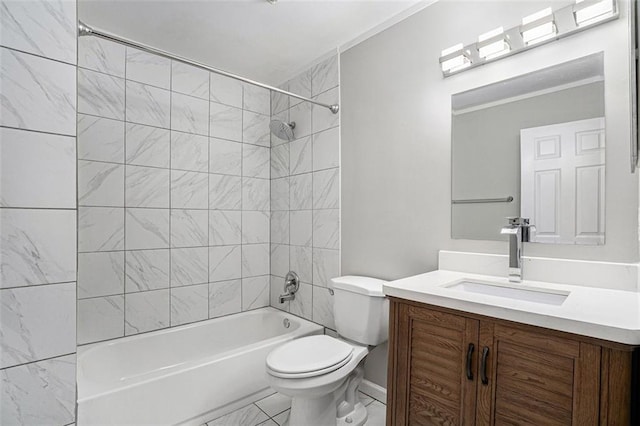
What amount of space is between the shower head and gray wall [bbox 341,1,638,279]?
1.67ft

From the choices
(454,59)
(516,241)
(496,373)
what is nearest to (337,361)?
(496,373)

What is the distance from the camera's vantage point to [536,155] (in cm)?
146

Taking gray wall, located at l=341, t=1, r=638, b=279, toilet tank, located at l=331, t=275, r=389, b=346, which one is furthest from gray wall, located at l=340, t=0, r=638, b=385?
toilet tank, located at l=331, t=275, r=389, b=346

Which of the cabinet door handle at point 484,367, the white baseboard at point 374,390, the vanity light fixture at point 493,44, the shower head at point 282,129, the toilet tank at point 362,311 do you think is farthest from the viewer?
the shower head at point 282,129

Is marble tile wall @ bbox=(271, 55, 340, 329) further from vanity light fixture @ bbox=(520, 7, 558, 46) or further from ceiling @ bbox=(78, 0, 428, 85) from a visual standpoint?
vanity light fixture @ bbox=(520, 7, 558, 46)

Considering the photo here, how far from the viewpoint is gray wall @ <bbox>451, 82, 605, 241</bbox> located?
4.62 ft

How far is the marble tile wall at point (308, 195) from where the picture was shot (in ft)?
7.84

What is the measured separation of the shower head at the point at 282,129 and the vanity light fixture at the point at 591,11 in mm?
1801

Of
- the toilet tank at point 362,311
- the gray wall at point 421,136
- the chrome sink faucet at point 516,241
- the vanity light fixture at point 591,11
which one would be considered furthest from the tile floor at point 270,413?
the vanity light fixture at point 591,11

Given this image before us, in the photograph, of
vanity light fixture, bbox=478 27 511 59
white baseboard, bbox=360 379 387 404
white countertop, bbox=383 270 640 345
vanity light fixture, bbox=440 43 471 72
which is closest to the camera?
white countertop, bbox=383 270 640 345

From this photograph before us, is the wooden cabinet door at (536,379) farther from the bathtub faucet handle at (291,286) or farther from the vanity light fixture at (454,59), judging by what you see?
the bathtub faucet handle at (291,286)

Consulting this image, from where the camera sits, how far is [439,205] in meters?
1.78

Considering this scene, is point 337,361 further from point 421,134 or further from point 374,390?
point 421,134

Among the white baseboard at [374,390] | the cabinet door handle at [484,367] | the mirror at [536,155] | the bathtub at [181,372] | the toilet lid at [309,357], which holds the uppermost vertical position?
the mirror at [536,155]
